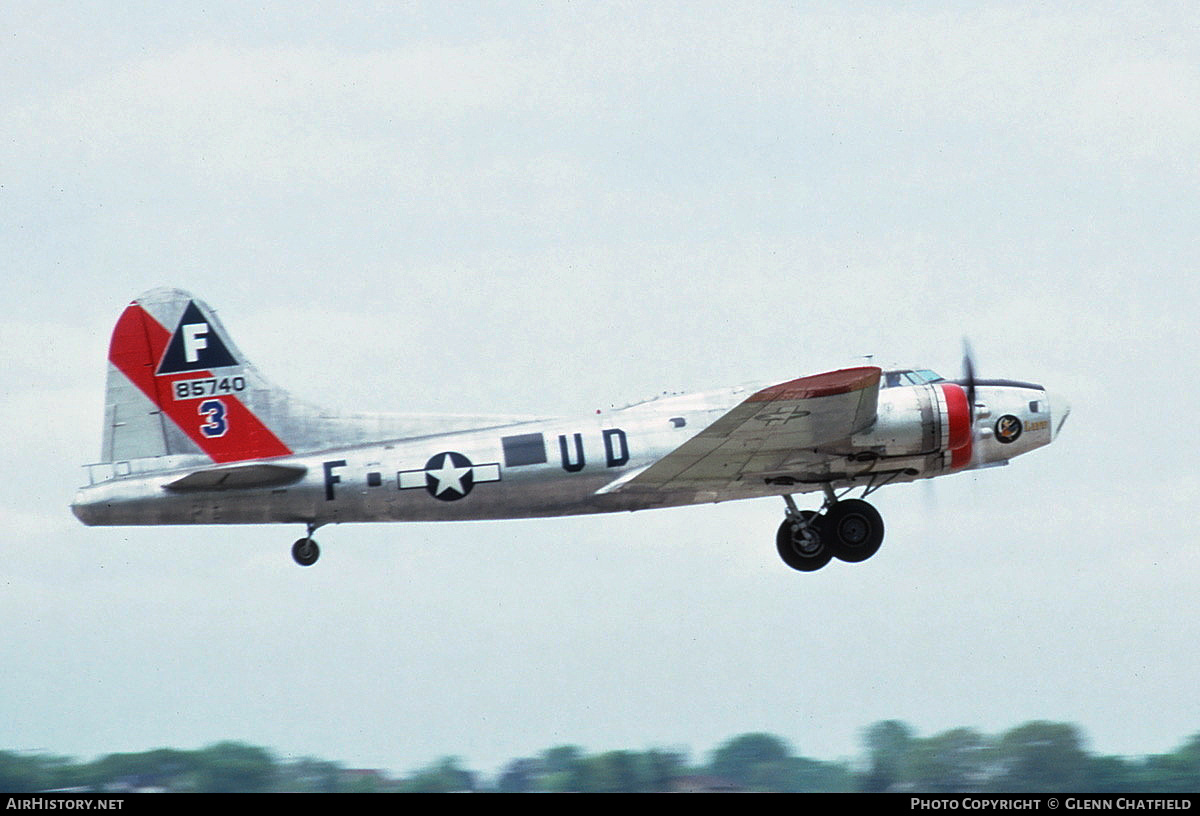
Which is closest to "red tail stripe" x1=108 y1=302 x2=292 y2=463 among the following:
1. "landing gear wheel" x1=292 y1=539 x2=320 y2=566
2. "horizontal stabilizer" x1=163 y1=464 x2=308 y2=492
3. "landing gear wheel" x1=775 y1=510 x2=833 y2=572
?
"horizontal stabilizer" x1=163 y1=464 x2=308 y2=492

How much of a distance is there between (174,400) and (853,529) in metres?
10.8

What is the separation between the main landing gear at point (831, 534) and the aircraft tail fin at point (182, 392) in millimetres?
8084

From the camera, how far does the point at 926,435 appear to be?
78.0 feet

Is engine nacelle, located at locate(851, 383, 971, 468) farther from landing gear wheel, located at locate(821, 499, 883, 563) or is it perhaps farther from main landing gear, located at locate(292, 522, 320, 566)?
main landing gear, located at locate(292, 522, 320, 566)

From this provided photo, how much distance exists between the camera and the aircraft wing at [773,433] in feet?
73.4

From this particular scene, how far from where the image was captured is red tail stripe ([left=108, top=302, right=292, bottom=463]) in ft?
79.8
